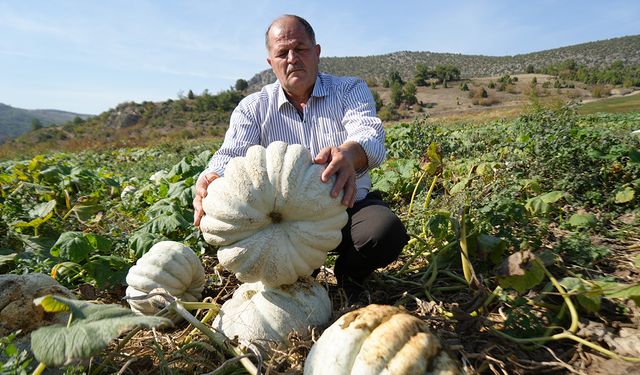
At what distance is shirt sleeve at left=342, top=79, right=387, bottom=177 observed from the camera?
94.9 inches

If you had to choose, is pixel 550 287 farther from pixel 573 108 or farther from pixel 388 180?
pixel 573 108

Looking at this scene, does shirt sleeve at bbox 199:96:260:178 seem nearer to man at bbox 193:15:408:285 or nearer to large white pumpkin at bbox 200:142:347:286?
man at bbox 193:15:408:285

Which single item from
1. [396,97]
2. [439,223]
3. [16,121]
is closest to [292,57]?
[439,223]

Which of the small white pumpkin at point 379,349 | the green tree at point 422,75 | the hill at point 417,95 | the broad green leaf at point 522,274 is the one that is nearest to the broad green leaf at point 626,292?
the broad green leaf at point 522,274

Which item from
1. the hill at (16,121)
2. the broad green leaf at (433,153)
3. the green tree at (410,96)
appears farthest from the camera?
the hill at (16,121)

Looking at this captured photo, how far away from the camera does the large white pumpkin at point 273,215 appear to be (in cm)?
191

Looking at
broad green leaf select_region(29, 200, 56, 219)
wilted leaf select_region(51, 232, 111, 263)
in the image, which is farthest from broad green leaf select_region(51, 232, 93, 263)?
broad green leaf select_region(29, 200, 56, 219)

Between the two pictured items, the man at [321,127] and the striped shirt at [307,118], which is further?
the striped shirt at [307,118]

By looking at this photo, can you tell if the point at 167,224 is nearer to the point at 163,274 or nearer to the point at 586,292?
the point at 163,274

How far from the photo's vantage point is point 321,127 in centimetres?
298

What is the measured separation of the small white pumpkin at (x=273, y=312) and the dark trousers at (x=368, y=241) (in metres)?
0.40

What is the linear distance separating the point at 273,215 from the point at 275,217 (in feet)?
0.05

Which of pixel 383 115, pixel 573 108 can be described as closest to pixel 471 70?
pixel 383 115

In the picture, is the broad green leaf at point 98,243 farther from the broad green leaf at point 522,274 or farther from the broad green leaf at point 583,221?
the broad green leaf at point 583,221
